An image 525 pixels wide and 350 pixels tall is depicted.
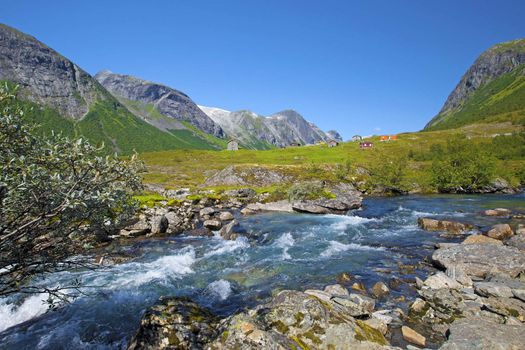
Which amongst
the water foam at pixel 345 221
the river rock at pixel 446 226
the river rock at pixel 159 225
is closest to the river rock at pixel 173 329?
the river rock at pixel 159 225

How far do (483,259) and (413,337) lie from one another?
1125 cm

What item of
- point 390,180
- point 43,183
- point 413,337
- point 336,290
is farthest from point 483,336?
point 390,180

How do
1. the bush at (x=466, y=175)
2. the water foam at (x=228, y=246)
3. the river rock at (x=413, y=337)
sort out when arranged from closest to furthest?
the river rock at (x=413, y=337), the water foam at (x=228, y=246), the bush at (x=466, y=175)

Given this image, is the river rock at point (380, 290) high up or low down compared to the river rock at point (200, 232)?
up

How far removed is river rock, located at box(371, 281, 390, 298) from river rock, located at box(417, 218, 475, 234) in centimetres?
1897

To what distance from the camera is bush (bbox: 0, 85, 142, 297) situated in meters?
7.75

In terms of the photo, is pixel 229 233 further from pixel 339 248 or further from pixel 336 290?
pixel 336 290

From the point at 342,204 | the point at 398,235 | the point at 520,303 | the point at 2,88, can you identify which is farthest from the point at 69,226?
the point at 342,204

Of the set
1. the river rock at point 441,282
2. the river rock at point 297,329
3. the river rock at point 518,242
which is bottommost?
the river rock at point 441,282

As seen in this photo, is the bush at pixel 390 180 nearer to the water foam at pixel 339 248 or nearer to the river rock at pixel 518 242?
the river rock at pixel 518 242

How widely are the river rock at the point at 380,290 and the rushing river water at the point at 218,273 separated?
0.67 metres

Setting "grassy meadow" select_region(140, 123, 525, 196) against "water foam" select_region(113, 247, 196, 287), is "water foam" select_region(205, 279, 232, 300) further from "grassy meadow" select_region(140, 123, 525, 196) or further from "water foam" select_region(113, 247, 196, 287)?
"grassy meadow" select_region(140, 123, 525, 196)

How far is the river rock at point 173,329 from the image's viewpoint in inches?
432

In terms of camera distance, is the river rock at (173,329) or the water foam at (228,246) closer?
the river rock at (173,329)
